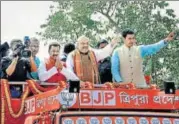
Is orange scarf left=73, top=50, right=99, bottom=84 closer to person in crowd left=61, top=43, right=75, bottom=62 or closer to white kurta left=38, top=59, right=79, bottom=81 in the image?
white kurta left=38, top=59, right=79, bottom=81

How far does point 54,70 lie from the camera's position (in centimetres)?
863

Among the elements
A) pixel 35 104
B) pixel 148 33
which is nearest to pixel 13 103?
pixel 35 104

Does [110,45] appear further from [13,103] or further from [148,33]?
[148,33]

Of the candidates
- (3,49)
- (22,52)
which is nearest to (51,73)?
(22,52)

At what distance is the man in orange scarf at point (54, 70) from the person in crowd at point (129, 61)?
0.69 meters

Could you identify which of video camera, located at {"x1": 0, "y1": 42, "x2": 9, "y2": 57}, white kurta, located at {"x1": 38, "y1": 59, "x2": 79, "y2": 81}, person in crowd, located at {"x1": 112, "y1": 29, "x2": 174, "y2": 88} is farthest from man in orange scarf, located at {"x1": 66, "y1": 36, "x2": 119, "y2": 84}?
video camera, located at {"x1": 0, "y1": 42, "x2": 9, "y2": 57}

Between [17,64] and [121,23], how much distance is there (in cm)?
1330

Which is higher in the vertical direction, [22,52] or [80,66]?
[22,52]

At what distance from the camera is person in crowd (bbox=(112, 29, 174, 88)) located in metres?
8.88

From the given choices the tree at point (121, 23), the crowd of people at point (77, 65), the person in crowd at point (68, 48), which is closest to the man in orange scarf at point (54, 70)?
the crowd of people at point (77, 65)

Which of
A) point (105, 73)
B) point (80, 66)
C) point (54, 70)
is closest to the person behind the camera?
point (54, 70)

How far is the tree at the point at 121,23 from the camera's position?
20109 mm

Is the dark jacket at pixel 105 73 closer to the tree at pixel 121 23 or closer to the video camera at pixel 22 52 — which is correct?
the video camera at pixel 22 52

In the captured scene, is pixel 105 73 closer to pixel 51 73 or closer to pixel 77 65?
pixel 77 65
